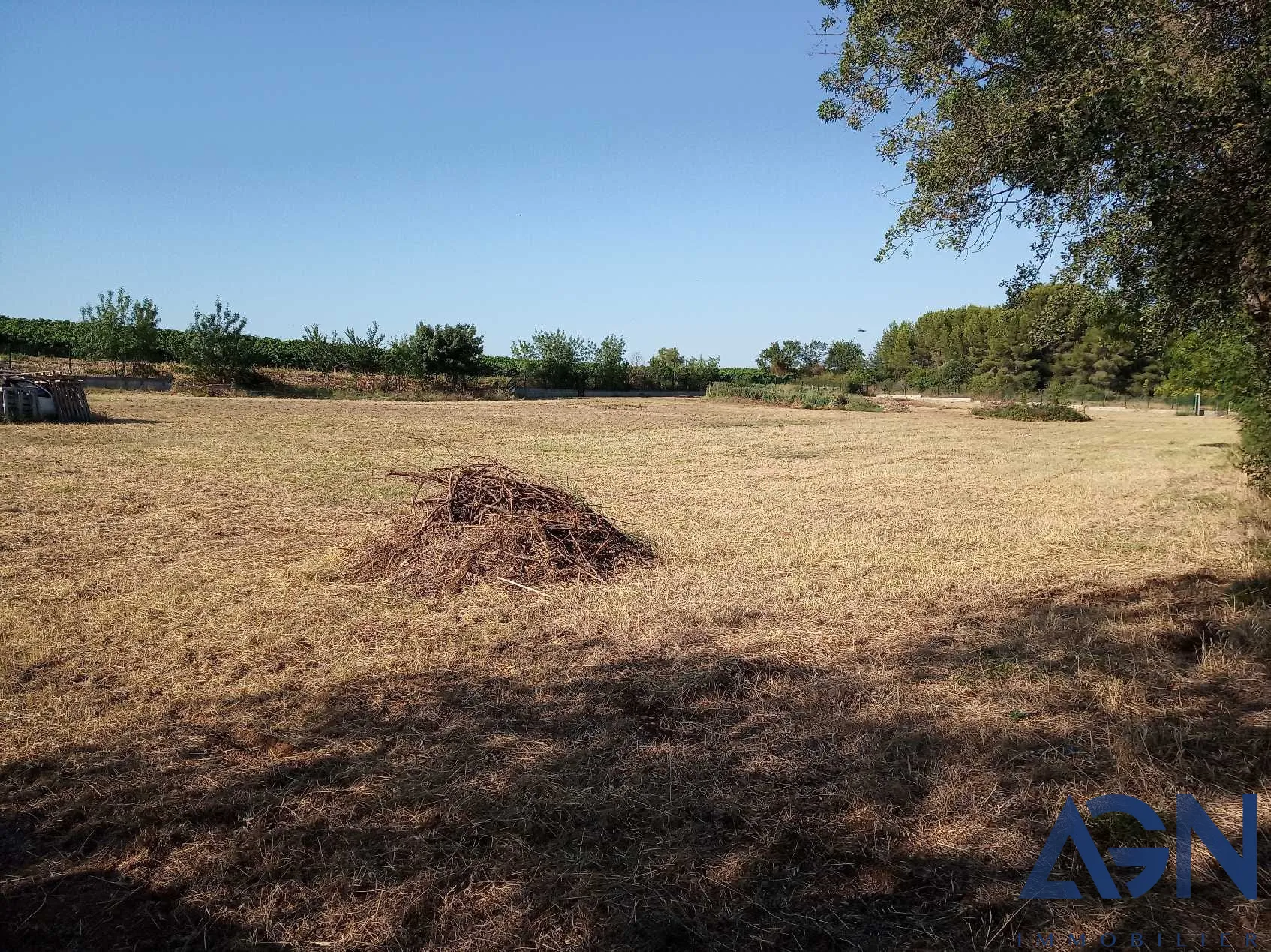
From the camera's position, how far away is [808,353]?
114500mm

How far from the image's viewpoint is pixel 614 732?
4.44m

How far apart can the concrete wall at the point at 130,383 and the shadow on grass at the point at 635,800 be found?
53.5 metres

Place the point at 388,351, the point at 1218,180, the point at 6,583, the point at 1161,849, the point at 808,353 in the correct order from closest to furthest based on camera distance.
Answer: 1. the point at 1161,849
2. the point at 1218,180
3. the point at 6,583
4. the point at 388,351
5. the point at 808,353

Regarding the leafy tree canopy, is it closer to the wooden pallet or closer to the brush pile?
the brush pile

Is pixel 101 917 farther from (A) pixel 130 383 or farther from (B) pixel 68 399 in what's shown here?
(A) pixel 130 383

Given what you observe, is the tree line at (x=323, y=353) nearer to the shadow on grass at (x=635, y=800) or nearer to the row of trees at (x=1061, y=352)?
the row of trees at (x=1061, y=352)

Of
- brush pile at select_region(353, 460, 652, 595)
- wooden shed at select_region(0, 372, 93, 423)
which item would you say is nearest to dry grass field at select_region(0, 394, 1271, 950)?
brush pile at select_region(353, 460, 652, 595)

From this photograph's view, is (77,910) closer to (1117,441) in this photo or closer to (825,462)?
(825,462)

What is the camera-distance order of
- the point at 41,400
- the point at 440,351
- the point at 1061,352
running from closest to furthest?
the point at 41,400
the point at 440,351
the point at 1061,352

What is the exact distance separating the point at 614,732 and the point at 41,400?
2649 cm

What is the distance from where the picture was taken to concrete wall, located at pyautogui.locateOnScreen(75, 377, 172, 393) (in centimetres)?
4853

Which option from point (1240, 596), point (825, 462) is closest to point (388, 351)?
point (825, 462)

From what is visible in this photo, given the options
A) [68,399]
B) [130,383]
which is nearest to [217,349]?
[130,383]

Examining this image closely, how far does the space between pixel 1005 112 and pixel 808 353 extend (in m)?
112
